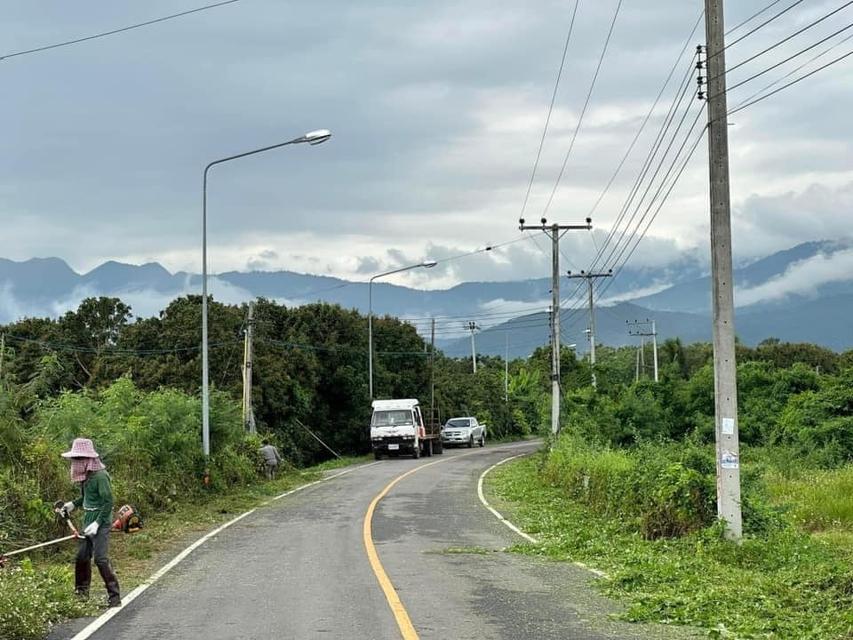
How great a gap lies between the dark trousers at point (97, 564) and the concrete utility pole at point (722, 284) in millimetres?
8422

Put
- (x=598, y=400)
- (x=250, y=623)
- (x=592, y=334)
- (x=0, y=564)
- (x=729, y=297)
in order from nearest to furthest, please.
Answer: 1. (x=250, y=623)
2. (x=0, y=564)
3. (x=729, y=297)
4. (x=598, y=400)
5. (x=592, y=334)

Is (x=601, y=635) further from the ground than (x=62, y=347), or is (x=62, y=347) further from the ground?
(x=62, y=347)

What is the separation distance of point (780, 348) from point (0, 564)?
328ft

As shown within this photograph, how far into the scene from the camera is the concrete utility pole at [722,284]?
46.6ft

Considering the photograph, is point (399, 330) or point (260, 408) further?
point (399, 330)

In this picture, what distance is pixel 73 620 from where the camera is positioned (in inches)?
393

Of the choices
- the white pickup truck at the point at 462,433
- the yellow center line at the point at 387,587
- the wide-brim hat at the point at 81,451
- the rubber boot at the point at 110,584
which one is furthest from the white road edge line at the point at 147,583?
the white pickup truck at the point at 462,433

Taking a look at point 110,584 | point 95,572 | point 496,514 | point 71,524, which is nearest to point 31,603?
point 110,584

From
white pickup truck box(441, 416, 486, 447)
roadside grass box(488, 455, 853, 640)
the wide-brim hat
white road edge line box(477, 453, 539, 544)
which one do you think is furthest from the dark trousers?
white pickup truck box(441, 416, 486, 447)

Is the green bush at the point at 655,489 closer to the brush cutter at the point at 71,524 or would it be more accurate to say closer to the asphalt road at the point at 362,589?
the asphalt road at the point at 362,589

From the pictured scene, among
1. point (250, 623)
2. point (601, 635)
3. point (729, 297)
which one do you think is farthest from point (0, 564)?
point (729, 297)

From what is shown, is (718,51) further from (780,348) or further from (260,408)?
(780,348)

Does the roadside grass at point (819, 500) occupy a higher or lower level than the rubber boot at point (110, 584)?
lower

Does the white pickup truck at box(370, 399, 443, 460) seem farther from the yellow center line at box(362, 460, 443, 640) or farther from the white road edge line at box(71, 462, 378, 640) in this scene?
the yellow center line at box(362, 460, 443, 640)
